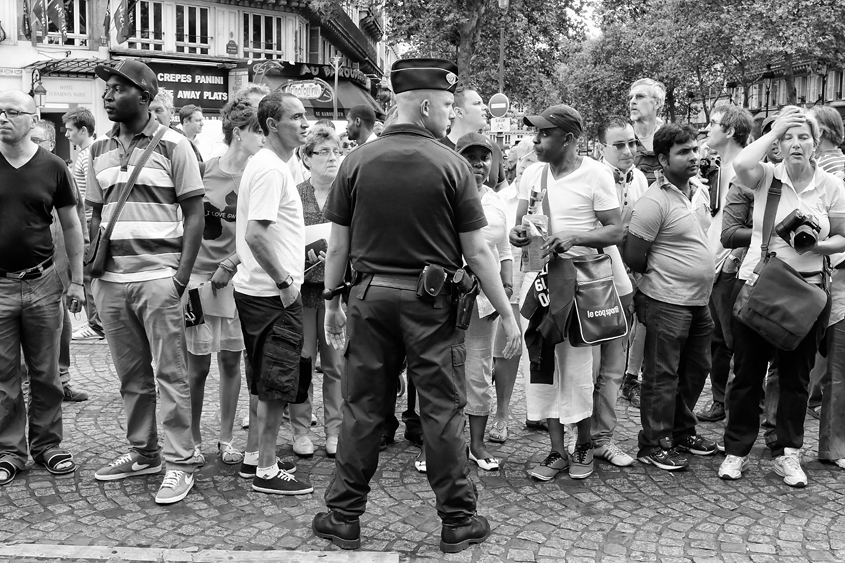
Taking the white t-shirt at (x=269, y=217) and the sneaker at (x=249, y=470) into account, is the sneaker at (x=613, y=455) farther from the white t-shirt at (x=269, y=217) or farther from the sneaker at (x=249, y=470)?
the white t-shirt at (x=269, y=217)

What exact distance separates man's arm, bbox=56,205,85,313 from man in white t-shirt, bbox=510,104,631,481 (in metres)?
2.72

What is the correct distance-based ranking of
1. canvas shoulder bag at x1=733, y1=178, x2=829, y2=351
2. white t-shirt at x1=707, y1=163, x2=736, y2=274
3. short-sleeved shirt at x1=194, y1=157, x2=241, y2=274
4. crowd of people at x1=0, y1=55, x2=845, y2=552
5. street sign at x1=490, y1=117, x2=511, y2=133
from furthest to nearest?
1. street sign at x1=490, y1=117, x2=511, y2=133
2. white t-shirt at x1=707, y1=163, x2=736, y2=274
3. short-sleeved shirt at x1=194, y1=157, x2=241, y2=274
4. canvas shoulder bag at x1=733, y1=178, x2=829, y2=351
5. crowd of people at x1=0, y1=55, x2=845, y2=552

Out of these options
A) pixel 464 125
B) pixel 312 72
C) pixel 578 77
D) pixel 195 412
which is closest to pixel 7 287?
pixel 195 412

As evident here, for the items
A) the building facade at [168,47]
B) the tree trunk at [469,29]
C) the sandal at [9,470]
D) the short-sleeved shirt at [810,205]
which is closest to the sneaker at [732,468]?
the short-sleeved shirt at [810,205]

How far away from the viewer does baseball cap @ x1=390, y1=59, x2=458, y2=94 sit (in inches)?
175

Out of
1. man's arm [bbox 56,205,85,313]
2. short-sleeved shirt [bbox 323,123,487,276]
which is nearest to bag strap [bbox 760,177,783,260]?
short-sleeved shirt [bbox 323,123,487,276]

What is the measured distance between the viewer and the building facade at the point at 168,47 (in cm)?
2858

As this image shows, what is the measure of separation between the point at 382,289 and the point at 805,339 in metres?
2.78

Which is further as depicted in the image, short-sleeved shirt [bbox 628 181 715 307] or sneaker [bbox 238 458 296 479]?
short-sleeved shirt [bbox 628 181 715 307]

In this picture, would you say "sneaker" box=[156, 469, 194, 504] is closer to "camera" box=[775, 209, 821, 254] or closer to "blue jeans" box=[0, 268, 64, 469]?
"blue jeans" box=[0, 268, 64, 469]

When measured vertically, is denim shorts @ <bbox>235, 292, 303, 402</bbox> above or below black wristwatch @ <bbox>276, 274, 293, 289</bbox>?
below

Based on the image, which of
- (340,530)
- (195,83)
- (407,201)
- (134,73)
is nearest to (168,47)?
(195,83)

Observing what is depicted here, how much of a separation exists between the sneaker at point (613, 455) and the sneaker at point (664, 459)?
93mm

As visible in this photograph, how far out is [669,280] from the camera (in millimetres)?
5730
